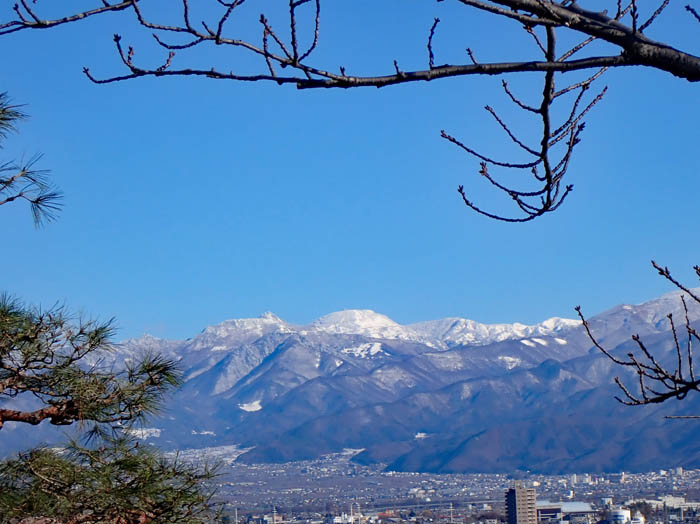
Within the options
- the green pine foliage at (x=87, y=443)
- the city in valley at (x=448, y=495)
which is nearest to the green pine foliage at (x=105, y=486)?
the green pine foliage at (x=87, y=443)

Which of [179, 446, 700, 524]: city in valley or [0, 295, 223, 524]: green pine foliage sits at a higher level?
[179, 446, 700, 524]: city in valley

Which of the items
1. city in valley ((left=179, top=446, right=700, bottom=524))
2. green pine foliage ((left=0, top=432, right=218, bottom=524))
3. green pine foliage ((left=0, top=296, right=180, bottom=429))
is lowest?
green pine foliage ((left=0, top=432, right=218, bottom=524))

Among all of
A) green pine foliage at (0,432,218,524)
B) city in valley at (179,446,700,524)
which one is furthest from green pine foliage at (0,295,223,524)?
city in valley at (179,446,700,524)

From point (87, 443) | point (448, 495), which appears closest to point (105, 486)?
point (87, 443)

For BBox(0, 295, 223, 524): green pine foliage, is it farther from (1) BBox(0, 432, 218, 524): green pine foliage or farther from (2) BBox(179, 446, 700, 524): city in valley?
A: (2) BBox(179, 446, 700, 524): city in valley

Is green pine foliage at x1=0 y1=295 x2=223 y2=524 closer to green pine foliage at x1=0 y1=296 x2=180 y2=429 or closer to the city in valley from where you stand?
green pine foliage at x1=0 y1=296 x2=180 y2=429

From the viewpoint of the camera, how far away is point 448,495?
102 m

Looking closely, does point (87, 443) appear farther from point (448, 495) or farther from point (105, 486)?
point (448, 495)

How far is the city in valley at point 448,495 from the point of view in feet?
188

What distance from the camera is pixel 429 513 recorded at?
74.6 m

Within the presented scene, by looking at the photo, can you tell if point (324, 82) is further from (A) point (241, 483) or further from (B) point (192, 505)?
(A) point (241, 483)

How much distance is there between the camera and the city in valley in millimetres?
57438

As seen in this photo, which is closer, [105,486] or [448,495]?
[105,486]

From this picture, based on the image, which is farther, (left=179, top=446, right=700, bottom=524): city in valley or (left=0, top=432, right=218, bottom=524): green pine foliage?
(left=179, top=446, right=700, bottom=524): city in valley
